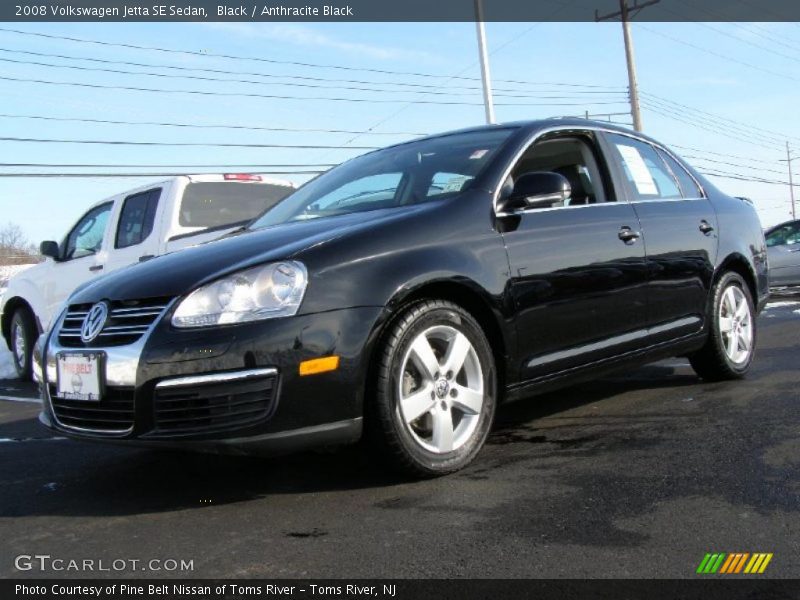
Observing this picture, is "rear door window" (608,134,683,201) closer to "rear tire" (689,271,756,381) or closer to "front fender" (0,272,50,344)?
"rear tire" (689,271,756,381)

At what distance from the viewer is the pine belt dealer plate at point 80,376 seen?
3209mm

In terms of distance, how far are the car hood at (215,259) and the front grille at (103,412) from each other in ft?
1.31

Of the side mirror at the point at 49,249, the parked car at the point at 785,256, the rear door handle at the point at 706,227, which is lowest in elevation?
the parked car at the point at 785,256

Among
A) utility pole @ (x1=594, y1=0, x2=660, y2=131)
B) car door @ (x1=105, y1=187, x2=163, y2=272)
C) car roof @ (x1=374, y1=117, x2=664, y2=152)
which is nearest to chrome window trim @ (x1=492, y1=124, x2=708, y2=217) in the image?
car roof @ (x1=374, y1=117, x2=664, y2=152)

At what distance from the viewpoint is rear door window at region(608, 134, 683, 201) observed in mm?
4844

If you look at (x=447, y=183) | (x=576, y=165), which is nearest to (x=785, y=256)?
(x=576, y=165)

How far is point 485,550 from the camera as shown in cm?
264

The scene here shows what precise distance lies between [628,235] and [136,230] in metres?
5.00

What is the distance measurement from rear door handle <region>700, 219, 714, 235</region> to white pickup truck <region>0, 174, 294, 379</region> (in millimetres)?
3552

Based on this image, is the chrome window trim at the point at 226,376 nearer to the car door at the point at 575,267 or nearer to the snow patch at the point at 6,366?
the car door at the point at 575,267

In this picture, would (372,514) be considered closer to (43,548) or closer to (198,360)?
(198,360)

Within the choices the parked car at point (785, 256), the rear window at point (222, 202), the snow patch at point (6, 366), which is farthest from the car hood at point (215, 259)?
the parked car at point (785, 256)

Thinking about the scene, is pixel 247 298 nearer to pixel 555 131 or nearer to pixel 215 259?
pixel 215 259
